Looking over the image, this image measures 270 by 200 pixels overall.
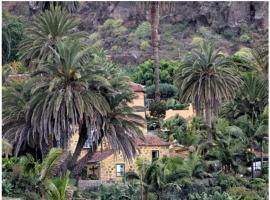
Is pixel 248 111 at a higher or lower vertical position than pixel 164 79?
lower

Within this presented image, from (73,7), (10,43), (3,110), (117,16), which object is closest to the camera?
(3,110)

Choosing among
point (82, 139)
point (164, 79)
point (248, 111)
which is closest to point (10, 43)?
point (164, 79)

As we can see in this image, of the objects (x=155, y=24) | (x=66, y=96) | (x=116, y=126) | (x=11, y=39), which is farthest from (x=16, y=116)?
(x=11, y=39)

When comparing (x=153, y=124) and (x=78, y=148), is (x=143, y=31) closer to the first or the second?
(x=153, y=124)

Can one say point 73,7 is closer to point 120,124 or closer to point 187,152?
point 187,152

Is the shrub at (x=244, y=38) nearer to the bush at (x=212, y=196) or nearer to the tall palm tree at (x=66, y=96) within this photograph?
the bush at (x=212, y=196)

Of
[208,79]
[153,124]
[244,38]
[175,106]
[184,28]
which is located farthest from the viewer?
[184,28]

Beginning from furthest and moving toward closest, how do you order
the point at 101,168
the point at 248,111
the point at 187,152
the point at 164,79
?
1. the point at 164,79
2. the point at 248,111
3. the point at 187,152
4. the point at 101,168

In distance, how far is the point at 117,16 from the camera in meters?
121

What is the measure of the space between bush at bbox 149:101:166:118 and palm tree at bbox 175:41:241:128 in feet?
29.6

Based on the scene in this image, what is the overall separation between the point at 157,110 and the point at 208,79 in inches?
455

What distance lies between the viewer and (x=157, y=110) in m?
64.2

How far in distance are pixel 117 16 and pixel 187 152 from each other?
6927 cm

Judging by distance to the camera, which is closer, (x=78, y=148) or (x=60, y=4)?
(x=78, y=148)
